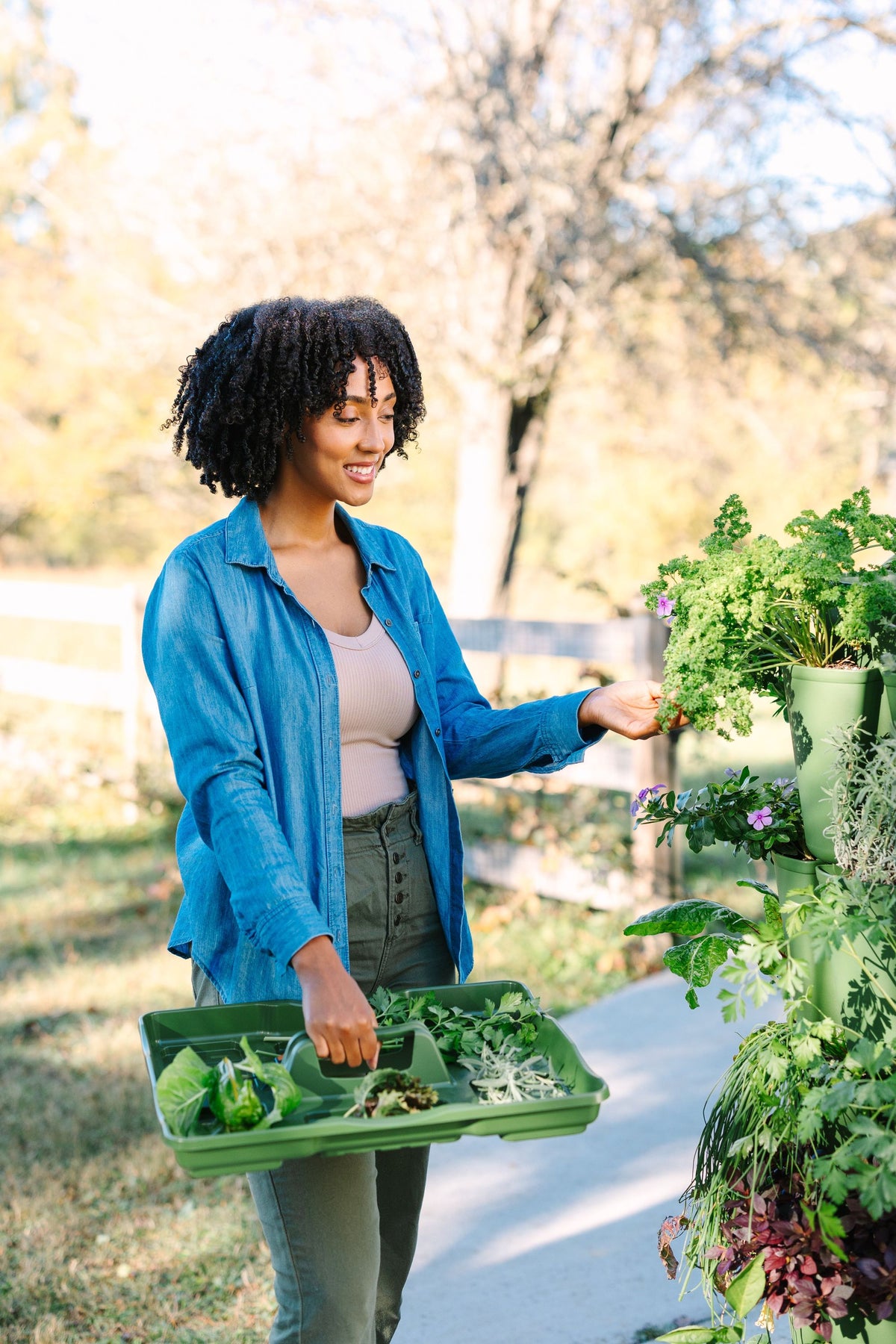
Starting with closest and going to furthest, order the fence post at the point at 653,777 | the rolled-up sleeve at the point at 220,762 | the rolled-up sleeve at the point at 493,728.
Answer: the rolled-up sleeve at the point at 220,762
the rolled-up sleeve at the point at 493,728
the fence post at the point at 653,777

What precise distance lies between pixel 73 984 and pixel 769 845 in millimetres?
4169

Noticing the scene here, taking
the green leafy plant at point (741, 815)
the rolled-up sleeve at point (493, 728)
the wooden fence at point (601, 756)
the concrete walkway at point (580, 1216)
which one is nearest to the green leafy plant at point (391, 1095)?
the green leafy plant at point (741, 815)

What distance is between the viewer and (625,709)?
2232mm

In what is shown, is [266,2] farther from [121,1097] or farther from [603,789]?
[121,1097]

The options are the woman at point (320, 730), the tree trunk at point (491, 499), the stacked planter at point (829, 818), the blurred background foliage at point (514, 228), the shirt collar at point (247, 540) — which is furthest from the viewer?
the tree trunk at point (491, 499)

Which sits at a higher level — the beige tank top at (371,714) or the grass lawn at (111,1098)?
the beige tank top at (371,714)

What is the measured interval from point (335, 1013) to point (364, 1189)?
0.44 meters

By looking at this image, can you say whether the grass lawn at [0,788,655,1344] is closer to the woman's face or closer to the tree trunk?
the woman's face

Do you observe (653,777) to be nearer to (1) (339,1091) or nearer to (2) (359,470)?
(2) (359,470)

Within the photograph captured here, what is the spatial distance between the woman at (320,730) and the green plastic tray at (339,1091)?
0.10 metres

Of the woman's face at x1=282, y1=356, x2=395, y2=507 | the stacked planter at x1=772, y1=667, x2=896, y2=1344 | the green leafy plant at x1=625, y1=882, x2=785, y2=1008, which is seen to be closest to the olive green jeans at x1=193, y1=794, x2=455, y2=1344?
the green leafy plant at x1=625, y1=882, x2=785, y2=1008

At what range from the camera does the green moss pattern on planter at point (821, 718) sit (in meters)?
1.67

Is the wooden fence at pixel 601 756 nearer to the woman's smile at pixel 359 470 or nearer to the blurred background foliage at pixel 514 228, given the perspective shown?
the blurred background foliage at pixel 514 228

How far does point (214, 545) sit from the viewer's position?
207 cm
